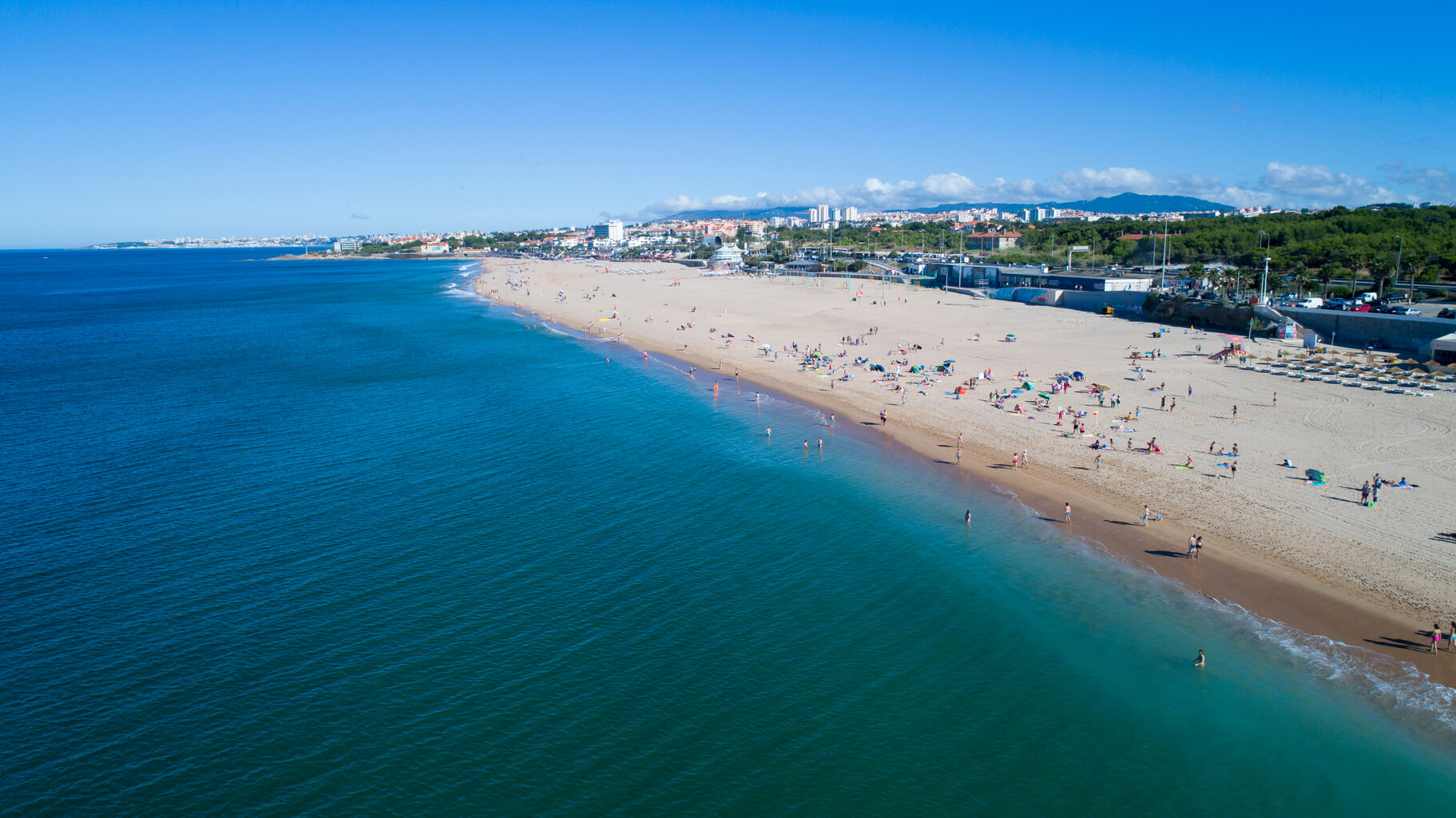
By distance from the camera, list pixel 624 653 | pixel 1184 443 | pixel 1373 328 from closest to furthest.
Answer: pixel 624 653 → pixel 1184 443 → pixel 1373 328

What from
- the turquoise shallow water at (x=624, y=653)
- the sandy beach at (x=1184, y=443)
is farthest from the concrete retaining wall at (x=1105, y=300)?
the turquoise shallow water at (x=624, y=653)

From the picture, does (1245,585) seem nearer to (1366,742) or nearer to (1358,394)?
(1366,742)

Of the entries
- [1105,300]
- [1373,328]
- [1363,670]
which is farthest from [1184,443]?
[1105,300]

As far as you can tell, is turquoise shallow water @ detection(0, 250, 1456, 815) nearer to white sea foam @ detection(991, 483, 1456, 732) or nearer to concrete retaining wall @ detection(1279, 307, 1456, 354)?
white sea foam @ detection(991, 483, 1456, 732)

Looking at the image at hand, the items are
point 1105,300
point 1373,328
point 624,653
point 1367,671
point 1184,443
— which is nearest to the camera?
point 1367,671

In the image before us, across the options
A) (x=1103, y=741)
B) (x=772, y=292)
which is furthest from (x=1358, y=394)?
(x=772, y=292)

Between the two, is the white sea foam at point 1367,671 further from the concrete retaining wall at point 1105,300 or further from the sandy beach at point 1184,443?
the concrete retaining wall at point 1105,300

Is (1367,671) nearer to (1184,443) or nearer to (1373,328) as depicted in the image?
(1184,443)
